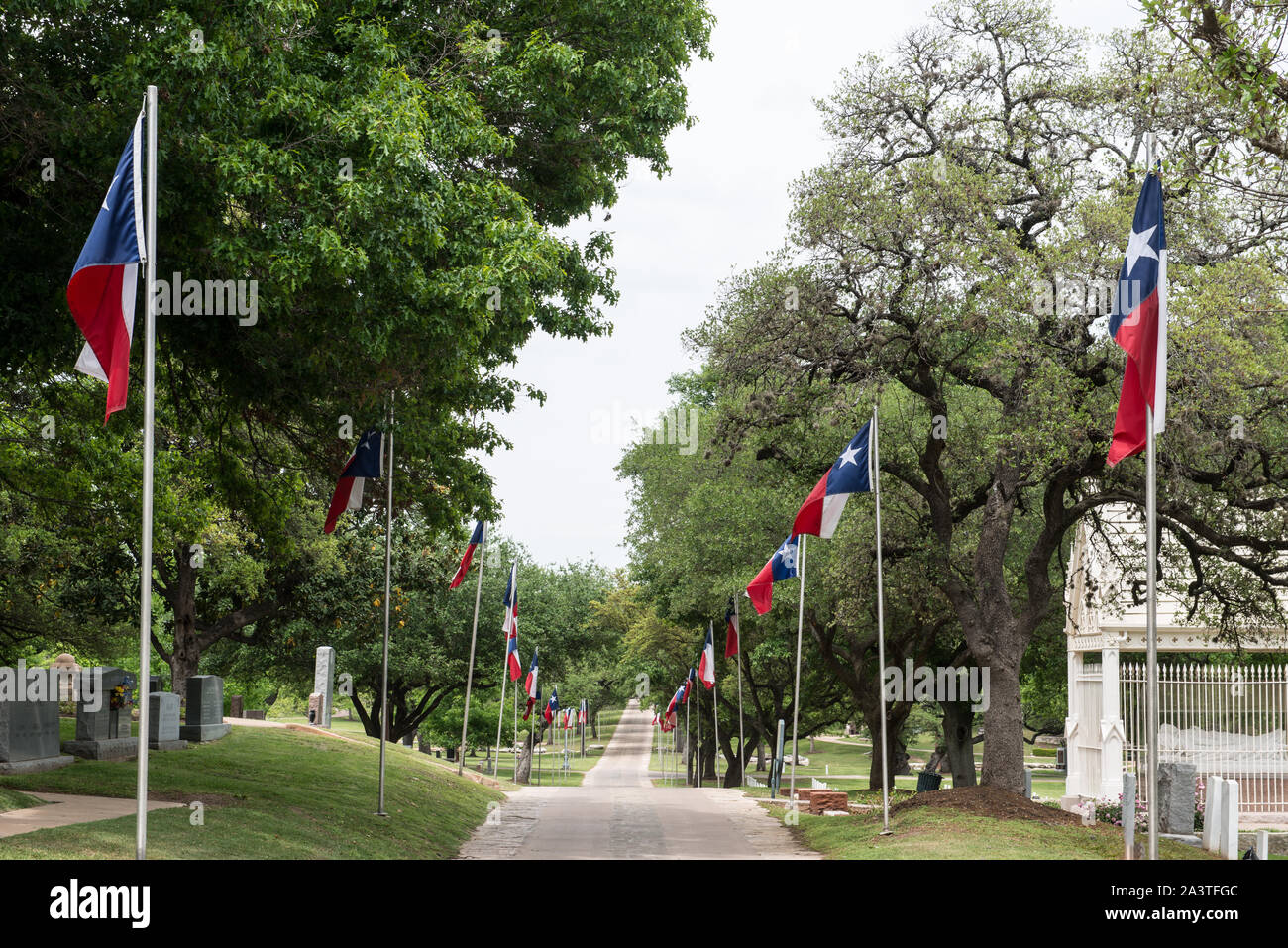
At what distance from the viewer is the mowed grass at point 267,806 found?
12.7 meters

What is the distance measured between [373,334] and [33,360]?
5.14 m

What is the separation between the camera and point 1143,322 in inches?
487

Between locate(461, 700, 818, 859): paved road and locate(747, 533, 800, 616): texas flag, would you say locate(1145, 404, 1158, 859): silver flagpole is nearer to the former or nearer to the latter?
locate(461, 700, 818, 859): paved road

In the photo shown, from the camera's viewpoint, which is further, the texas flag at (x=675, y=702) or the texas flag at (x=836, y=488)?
the texas flag at (x=675, y=702)

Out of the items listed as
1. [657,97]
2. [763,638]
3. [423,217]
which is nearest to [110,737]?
[423,217]

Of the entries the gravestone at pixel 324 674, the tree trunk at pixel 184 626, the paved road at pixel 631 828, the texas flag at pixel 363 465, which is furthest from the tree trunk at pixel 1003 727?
the tree trunk at pixel 184 626

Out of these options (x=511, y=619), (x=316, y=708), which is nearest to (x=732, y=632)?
(x=511, y=619)

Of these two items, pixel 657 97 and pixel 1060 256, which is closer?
pixel 657 97

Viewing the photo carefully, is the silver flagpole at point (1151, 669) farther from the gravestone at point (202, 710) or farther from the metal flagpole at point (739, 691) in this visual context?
the gravestone at point (202, 710)

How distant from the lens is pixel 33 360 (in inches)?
630

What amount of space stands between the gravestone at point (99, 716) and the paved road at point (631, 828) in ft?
22.1

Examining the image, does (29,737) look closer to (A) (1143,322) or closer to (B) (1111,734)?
(A) (1143,322)

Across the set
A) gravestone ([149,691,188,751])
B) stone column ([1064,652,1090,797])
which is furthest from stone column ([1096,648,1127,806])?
gravestone ([149,691,188,751])
